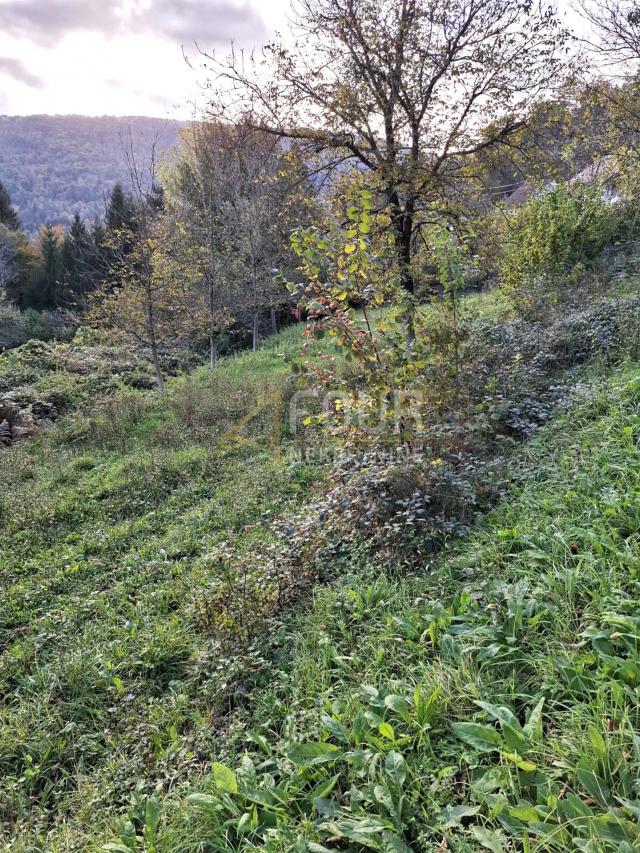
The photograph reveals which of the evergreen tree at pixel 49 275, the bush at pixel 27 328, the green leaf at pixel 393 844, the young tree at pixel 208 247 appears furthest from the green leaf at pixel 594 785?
the evergreen tree at pixel 49 275

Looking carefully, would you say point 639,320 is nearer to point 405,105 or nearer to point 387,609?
point 405,105

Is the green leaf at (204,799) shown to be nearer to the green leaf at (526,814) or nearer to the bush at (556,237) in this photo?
the green leaf at (526,814)

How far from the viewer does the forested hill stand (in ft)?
171

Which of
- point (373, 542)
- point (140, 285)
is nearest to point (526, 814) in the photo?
point (373, 542)

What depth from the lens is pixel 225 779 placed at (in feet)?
6.13

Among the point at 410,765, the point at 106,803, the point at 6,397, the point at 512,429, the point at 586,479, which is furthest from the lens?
the point at 6,397

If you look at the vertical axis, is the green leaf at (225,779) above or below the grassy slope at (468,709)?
below

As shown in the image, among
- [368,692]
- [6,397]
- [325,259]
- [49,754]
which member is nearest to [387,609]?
[368,692]

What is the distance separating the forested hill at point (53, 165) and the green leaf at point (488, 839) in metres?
41.6

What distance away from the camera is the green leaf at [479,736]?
1.65 meters

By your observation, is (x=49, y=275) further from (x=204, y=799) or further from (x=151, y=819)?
(x=204, y=799)

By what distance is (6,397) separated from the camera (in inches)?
400

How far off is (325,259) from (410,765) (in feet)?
10.5

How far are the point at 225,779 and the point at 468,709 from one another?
100 cm
